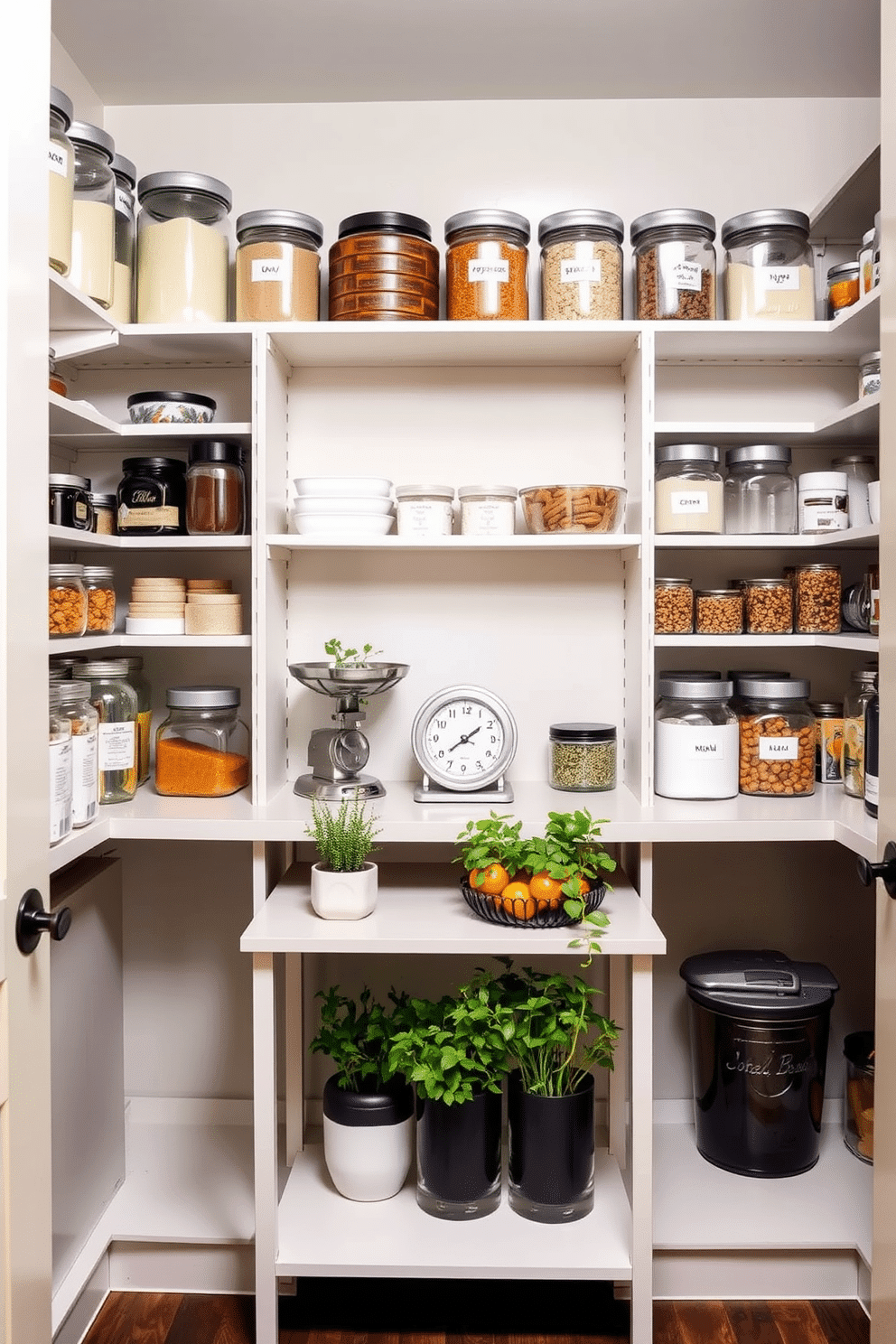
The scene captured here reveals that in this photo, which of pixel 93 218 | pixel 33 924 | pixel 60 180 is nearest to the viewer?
pixel 33 924

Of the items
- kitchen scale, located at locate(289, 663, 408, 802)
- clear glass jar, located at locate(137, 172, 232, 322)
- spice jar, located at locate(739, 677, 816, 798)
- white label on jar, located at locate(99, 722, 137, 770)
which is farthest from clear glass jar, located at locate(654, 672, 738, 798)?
clear glass jar, located at locate(137, 172, 232, 322)

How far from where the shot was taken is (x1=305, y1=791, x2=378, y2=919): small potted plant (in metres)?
1.77

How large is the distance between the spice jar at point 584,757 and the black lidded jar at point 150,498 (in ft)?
2.88

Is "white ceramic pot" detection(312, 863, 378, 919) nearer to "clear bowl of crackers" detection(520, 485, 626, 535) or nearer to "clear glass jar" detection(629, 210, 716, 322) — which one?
"clear bowl of crackers" detection(520, 485, 626, 535)

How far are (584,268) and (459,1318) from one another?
1.97m

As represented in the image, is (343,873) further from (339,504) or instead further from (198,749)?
(339,504)

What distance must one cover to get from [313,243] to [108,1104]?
175 centimetres

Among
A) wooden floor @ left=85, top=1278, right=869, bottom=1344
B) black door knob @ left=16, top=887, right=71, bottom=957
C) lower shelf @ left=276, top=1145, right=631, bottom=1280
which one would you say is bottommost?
wooden floor @ left=85, top=1278, right=869, bottom=1344

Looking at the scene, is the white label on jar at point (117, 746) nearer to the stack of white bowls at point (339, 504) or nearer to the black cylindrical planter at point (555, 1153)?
the stack of white bowls at point (339, 504)

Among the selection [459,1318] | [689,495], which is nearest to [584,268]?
[689,495]

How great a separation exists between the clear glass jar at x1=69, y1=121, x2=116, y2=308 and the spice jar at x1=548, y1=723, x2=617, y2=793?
3.94 ft

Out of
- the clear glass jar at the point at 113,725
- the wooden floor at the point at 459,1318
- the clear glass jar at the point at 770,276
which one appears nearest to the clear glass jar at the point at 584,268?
the clear glass jar at the point at 770,276

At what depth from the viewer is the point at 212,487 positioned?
79.0 inches

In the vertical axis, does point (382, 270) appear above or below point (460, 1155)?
above
